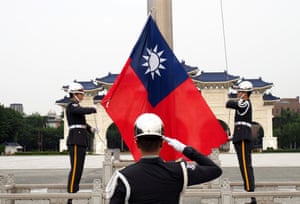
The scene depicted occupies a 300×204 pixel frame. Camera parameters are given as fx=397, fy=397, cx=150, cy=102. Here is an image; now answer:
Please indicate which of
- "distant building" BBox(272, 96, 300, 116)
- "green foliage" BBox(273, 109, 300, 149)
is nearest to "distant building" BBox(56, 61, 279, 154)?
"green foliage" BBox(273, 109, 300, 149)

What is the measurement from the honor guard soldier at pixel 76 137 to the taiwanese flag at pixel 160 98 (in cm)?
101

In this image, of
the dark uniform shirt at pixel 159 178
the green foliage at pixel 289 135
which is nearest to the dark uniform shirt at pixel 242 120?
the dark uniform shirt at pixel 159 178

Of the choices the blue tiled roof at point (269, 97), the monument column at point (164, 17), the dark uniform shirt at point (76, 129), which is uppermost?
the blue tiled roof at point (269, 97)

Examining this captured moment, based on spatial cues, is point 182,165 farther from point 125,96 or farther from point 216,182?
point 216,182

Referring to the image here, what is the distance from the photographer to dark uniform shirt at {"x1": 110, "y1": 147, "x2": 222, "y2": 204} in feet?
5.51

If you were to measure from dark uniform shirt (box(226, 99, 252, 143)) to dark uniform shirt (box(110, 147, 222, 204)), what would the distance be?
3.29 m

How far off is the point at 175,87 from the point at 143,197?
2390 millimetres

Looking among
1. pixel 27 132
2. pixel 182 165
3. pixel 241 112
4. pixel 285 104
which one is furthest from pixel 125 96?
pixel 285 104

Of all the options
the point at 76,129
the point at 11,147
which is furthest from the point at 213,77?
the point at 76,129

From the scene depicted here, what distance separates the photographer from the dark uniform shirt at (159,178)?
1.68 metres

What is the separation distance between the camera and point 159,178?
172 centimetres

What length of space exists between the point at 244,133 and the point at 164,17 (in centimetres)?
179

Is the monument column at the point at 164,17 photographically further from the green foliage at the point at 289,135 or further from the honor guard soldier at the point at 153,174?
the green foliage at the point at 289,135

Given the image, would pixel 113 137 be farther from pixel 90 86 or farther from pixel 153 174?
pixel 153 174
